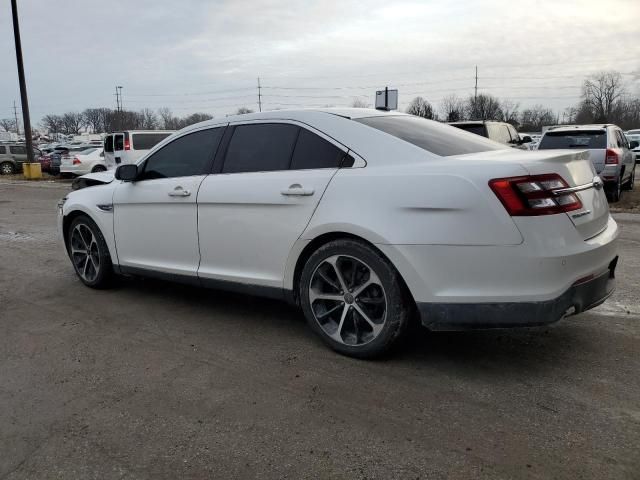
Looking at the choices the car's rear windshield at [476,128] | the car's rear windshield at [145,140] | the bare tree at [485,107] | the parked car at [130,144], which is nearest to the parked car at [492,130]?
the car's rear windshield at [476,128]

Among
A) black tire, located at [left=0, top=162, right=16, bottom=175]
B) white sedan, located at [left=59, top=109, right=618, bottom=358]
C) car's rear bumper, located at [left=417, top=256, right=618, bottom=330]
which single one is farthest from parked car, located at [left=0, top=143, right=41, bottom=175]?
car's rear bumper, located at [left=417, top=256, right=618, bottom=330]

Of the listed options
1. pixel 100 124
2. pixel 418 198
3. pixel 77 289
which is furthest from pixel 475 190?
pixel 100 124

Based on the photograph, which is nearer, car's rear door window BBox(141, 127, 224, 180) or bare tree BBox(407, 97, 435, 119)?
car's rear door window BBox(141, 127, 224, 180)

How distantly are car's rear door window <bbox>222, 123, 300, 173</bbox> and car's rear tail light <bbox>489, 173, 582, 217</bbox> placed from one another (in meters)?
1.53

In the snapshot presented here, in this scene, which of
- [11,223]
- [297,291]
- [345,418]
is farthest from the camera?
[11,223]

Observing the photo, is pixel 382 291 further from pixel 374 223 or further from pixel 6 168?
pixel 6 168

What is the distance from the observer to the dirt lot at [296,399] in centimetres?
252

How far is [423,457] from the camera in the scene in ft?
8.25

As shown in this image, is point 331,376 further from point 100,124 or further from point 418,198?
point 100,124

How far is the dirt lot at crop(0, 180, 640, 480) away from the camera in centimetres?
252

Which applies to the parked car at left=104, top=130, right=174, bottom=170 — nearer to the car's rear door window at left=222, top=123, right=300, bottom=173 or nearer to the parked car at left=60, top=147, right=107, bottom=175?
the parked car at left=60, top=147, right=107, bottom=175

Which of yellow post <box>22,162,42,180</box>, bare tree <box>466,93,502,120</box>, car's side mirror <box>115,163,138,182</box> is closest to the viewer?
car's side mirror <box>115,163,138,182</box>

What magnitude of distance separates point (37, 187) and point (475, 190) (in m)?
21.6

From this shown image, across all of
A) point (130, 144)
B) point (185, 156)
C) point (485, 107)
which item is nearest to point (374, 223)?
point (185, 156)
